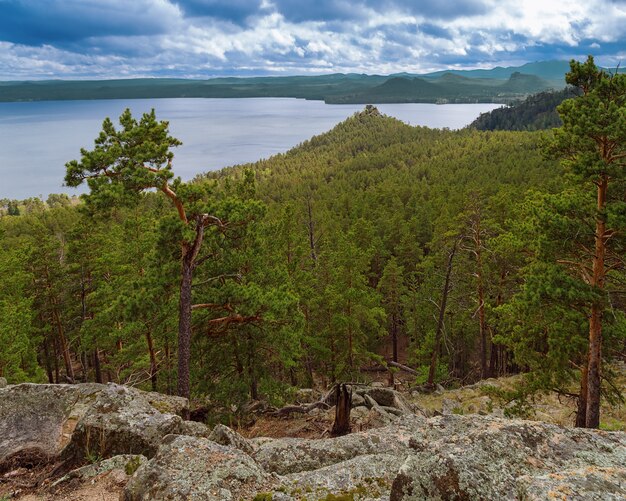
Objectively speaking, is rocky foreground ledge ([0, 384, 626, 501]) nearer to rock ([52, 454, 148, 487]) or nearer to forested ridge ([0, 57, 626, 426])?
rock ([52, 454, 148, 487])

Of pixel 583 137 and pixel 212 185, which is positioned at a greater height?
pixel 583 137

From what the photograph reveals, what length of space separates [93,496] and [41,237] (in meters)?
24.1

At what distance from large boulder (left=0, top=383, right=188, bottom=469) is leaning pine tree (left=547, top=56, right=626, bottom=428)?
1093 cm

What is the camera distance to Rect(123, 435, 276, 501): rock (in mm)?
5113

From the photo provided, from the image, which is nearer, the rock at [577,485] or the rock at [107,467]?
the rock at [577,485]

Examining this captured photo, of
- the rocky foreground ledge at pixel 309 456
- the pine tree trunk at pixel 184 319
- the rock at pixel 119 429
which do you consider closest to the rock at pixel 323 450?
the rocky foreground ledge at pixel 309 456

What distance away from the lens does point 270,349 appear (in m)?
15.6

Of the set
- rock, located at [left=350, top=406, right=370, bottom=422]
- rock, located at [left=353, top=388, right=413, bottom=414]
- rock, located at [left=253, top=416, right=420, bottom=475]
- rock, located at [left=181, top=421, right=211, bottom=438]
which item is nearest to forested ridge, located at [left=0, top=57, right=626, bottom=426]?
rock, located at [left=350, top=406, right=370, bottom=422]

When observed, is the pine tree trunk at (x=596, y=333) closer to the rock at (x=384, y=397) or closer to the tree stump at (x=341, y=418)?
the rock at (x=384, y=397)

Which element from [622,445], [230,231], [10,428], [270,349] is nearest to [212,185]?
[230,231]

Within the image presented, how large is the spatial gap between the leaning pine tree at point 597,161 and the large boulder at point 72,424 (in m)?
10.9

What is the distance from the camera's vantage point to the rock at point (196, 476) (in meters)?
5.11

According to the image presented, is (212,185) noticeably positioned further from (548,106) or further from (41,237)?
(548,106)

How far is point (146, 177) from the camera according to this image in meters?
11.1
